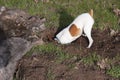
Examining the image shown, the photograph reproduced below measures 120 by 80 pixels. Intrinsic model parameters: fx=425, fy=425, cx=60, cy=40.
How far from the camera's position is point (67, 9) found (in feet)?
28.4

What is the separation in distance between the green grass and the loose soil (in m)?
0.53

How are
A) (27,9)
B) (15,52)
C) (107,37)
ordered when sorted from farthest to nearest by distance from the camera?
1. (27,9)
2. (107,37)
3. (15,52)

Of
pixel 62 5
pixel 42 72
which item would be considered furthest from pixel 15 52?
pixel 62 5

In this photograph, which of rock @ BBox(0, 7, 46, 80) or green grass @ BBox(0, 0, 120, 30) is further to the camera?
green grass @ BBox(0, 0, 120, 30)

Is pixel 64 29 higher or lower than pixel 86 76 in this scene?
higher

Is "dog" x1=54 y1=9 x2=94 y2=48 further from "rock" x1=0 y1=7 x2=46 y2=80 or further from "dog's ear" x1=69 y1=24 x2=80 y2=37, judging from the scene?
"rock" x1=0 y1=7 x2=46 y2=80

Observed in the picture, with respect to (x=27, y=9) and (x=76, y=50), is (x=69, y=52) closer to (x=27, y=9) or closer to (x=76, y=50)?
(x=76, y=50)

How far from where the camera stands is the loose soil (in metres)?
6.73

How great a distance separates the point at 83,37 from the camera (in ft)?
25.1

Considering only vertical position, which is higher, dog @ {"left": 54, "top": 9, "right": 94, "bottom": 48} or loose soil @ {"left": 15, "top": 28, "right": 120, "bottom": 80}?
dog @ {"left": 54, "top": 9, "right": 94, "bottom": 48}

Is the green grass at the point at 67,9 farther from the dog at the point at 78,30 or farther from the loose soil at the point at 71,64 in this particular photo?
the dog at the point at 78,30

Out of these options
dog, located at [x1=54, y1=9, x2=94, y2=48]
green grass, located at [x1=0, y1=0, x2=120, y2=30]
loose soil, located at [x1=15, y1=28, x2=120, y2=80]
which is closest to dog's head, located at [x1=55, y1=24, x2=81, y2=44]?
dog, located at [x1=54, y1=9, x2=94, y2=48]

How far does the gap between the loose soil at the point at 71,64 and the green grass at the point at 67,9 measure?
527 mm

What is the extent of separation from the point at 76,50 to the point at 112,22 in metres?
1.28
